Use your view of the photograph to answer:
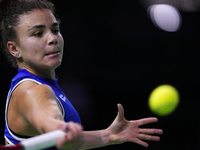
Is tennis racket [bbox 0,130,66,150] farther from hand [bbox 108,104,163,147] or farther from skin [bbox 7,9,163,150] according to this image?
hand [bbox 108,104,163,147]

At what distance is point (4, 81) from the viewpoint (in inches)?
140

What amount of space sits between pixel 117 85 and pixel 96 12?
1.30 meters

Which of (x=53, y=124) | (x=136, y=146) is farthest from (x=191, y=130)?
(x=53, y=124)

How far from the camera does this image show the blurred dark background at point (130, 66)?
4.56 m

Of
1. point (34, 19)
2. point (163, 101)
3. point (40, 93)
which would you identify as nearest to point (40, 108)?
point (40, 93)

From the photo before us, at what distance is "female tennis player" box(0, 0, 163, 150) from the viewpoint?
1304mm

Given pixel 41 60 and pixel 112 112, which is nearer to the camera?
pixel 41 60

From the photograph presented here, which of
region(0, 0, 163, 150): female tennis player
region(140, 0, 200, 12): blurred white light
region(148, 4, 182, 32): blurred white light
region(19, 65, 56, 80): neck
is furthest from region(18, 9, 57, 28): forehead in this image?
region(148, 4, 182, 32): blurred white light

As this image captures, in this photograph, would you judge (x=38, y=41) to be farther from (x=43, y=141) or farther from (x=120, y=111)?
(x=43, y=141)

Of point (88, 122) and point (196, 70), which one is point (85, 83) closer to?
point (88, 122)

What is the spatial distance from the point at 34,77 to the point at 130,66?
139 inches

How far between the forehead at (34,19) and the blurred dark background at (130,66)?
2780mm

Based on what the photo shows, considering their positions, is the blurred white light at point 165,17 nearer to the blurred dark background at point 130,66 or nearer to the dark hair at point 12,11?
the blurred dark background at point 130,66

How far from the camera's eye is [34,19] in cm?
160
